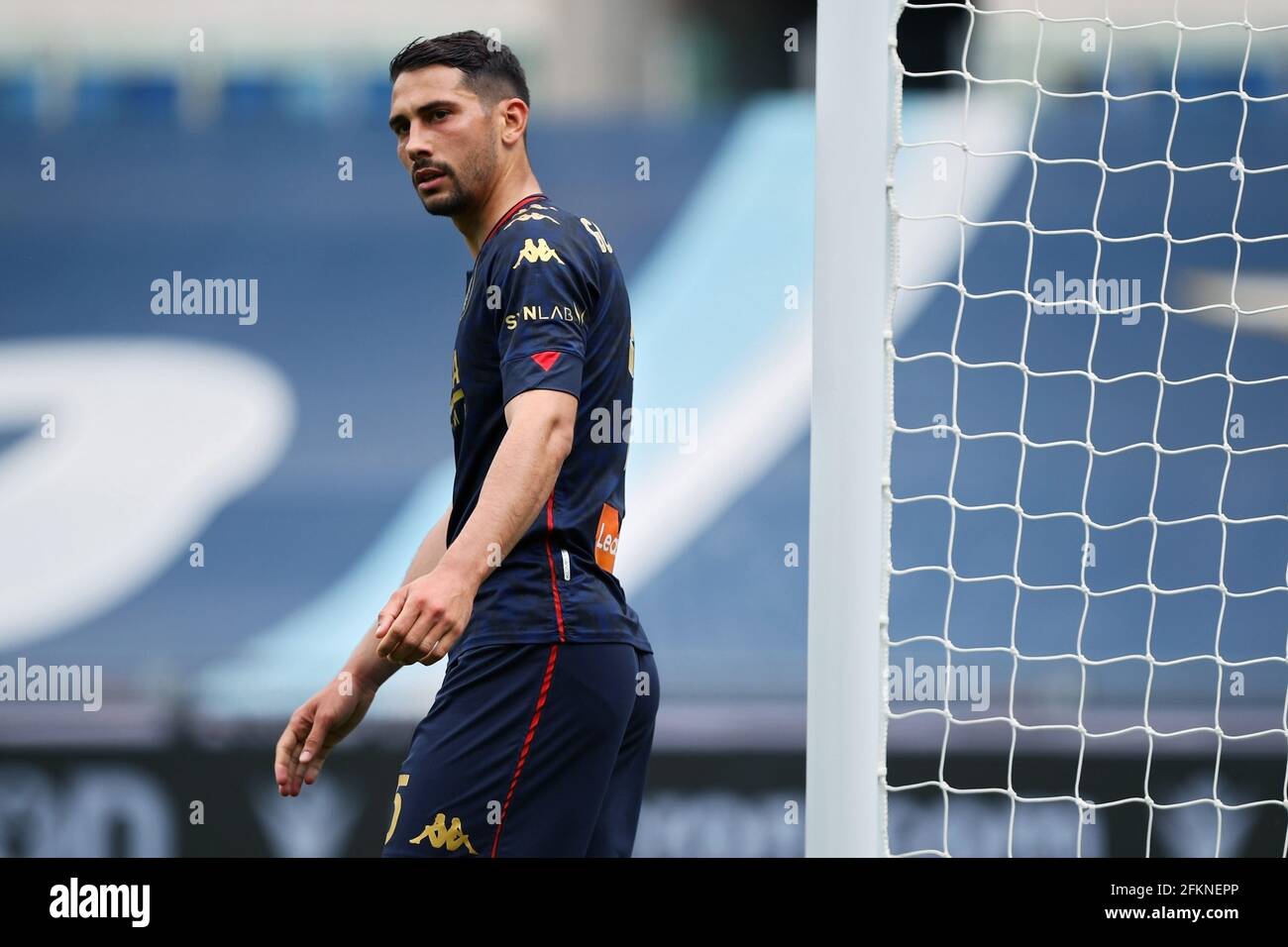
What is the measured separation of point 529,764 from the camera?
1.77 meters

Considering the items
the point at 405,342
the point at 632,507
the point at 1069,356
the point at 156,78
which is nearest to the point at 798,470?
the point at 632,507

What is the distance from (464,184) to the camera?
198 cm

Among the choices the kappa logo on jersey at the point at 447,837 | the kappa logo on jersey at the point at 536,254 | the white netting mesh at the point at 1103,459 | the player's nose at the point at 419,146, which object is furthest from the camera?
the white netting mesh at the point at 1103,459

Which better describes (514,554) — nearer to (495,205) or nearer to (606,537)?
(606,537)

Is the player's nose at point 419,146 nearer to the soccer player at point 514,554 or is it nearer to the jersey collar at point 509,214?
the soccer player at point 514,554

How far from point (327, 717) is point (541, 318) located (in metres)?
0.59

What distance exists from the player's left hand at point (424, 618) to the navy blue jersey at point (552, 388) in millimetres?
214

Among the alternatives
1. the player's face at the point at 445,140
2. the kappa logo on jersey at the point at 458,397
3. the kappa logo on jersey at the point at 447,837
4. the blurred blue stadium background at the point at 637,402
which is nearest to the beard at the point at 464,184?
the player's face at the point at 445,140

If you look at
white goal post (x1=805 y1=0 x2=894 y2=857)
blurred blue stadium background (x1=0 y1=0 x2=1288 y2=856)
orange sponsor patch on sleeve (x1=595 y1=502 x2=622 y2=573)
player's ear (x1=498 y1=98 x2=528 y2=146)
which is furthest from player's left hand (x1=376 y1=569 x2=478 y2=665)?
blurred blue stadium background (x1=0 y1=0 x2=1288 y2=856)

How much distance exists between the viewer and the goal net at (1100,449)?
399cm

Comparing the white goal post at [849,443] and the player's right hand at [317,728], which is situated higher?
the white goal post at [849,443]
